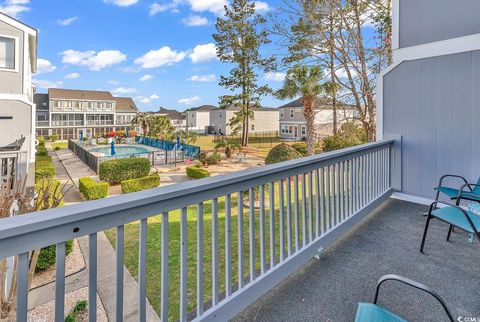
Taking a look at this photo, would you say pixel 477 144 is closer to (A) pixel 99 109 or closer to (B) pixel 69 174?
(B) pixel 69 174

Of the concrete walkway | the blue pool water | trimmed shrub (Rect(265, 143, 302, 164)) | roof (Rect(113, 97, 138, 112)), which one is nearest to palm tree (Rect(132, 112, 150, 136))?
the blue pool water

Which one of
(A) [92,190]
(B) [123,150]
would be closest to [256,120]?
(B) [123,150]

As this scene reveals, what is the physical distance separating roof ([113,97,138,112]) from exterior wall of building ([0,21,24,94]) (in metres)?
33.9

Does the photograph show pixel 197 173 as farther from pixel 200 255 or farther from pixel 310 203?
pixel 200 255

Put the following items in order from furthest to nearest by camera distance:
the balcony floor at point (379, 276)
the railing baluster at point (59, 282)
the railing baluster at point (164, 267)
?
the balcony floor at point (379, 276) < the railing baluster at point (164, 267) < the railing baluster at point (59, 282)

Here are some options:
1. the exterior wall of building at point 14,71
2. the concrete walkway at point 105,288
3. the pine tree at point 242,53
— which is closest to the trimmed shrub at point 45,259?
the concrete walkway at point 105,288

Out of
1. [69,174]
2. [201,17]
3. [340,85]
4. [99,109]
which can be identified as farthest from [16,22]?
[99,109]

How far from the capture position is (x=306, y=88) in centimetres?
1175

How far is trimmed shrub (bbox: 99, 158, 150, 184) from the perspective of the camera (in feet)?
37.7

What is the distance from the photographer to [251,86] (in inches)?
972

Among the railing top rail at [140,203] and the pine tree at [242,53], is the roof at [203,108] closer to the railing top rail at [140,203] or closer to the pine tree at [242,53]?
the pine tree at [242,53]

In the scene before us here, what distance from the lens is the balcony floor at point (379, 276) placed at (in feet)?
6.30

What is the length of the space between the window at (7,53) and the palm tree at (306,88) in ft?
34.8

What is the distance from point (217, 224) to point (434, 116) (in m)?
3.85
